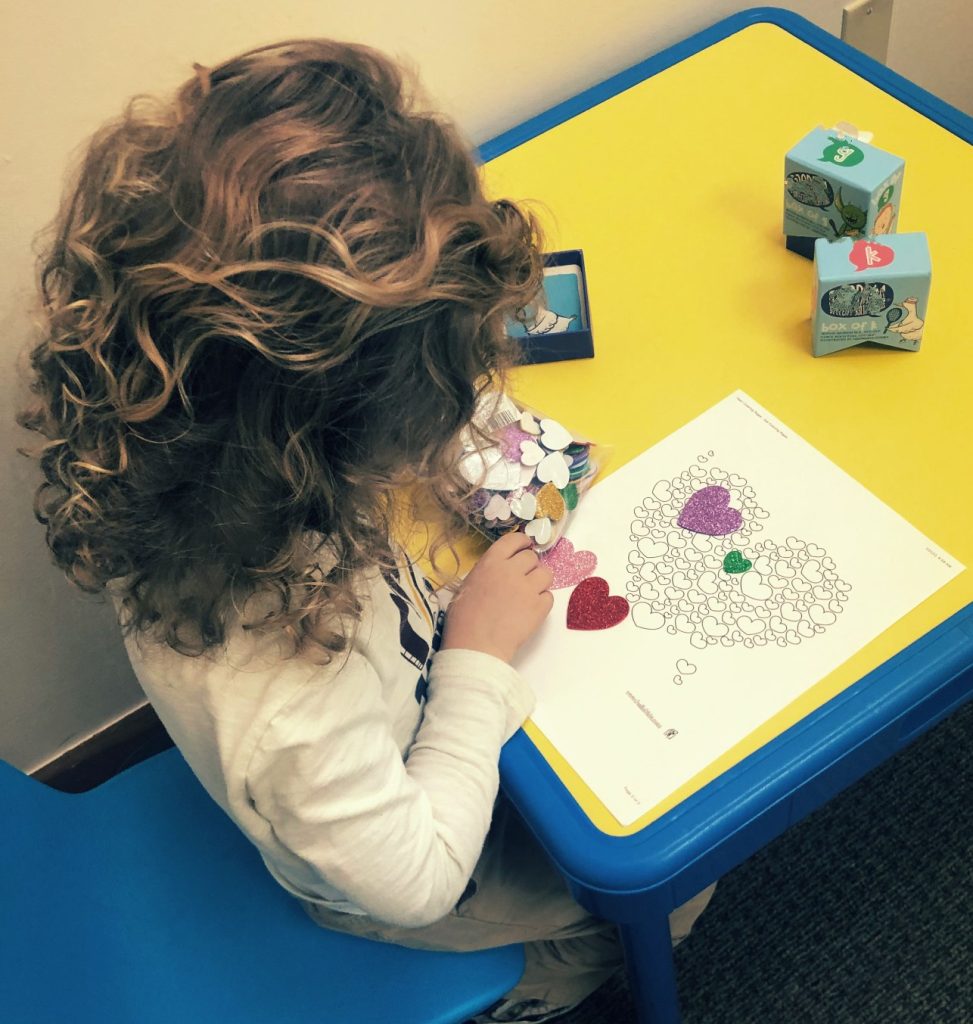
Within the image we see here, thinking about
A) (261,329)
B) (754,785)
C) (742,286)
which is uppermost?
(261,329)

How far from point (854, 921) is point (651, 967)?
1.53 ft

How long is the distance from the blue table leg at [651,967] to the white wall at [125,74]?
27.2 inches

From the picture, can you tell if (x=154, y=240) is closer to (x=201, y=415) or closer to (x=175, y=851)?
(x=201, y=415)

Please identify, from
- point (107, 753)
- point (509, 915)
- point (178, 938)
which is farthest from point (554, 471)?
point (107, 753)

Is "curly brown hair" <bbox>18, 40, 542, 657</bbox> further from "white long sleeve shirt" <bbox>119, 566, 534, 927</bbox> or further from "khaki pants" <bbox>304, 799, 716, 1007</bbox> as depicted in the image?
"khaki pants" <bbox>304, 799, 716, 1007</bbox>

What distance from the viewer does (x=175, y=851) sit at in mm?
963

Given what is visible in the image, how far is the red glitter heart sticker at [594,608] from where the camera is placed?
33.0 inches

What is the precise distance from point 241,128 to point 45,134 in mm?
398

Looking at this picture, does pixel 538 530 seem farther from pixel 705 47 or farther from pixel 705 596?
pixel 705 47

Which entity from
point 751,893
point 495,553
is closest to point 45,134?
point 495,553

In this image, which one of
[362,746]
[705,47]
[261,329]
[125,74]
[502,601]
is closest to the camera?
[261,329]

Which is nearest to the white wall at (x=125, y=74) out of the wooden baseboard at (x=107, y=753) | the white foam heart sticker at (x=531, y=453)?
the wooden baseboard at (x=107, y=753)

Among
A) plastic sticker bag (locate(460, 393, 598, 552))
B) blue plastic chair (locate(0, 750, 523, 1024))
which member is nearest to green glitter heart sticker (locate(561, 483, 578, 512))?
plastic sticker bag (locate(460, 393, 598, 552))

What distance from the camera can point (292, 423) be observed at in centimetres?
62
